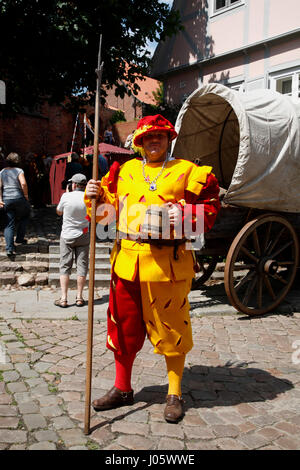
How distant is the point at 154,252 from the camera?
9.15 ft

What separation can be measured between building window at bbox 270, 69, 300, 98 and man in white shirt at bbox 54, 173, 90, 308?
6.87 meters

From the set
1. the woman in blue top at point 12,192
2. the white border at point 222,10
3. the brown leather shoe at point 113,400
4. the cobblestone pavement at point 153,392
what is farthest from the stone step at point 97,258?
the white border at point 222,10

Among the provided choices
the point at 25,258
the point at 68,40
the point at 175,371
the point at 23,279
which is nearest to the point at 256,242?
the point at 175,371

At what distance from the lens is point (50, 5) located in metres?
8.20

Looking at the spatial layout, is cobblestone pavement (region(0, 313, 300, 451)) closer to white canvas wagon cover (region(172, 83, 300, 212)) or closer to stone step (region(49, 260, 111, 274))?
white canvas wagon cover (region(172, 83, 300, 212))

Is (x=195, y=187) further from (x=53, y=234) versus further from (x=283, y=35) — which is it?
(x=283, y=35)

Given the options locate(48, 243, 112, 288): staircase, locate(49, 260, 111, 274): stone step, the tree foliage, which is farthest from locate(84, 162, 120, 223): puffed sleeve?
the tree foliage

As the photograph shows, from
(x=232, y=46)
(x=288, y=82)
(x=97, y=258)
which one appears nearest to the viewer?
(x=97, y=258)

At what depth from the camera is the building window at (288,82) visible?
10.3 meters

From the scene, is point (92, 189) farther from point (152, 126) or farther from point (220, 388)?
point (220, 388)

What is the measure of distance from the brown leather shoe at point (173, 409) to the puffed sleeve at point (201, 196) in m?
1.12

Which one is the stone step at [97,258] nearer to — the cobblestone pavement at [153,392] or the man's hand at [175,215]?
the cobblestone pavement at [153,392]

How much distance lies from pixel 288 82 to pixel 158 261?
9.57 m

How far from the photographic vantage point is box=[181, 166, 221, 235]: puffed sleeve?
279 cm
